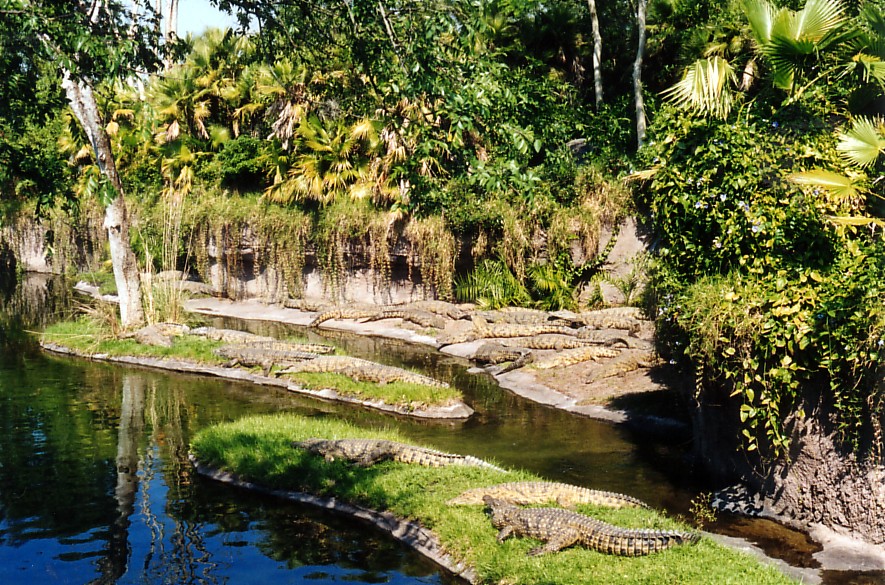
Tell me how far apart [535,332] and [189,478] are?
8297mm

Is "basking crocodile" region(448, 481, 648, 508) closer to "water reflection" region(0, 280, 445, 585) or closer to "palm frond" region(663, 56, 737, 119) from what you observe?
"water reflection" region(0, 280, 445, 585)

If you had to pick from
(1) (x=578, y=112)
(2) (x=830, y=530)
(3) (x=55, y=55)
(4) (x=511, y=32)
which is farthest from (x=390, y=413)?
(4) (x=511, y=32)

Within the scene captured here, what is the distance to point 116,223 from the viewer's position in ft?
50.3

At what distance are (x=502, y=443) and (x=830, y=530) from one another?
12.6ft

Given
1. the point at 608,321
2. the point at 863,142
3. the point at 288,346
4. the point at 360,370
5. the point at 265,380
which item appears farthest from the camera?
the point at 608,321

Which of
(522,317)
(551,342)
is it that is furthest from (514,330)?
(551,342)

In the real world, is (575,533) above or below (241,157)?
below

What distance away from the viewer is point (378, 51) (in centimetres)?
516

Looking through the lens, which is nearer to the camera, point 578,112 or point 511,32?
point 578,112

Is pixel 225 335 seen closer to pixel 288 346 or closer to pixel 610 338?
pixel 288 346

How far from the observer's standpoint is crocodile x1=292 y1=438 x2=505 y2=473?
8062 mm

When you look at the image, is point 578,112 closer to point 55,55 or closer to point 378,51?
point 378,51

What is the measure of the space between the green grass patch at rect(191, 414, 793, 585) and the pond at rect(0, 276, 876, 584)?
0.30m

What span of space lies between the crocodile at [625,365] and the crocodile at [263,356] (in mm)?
4455
